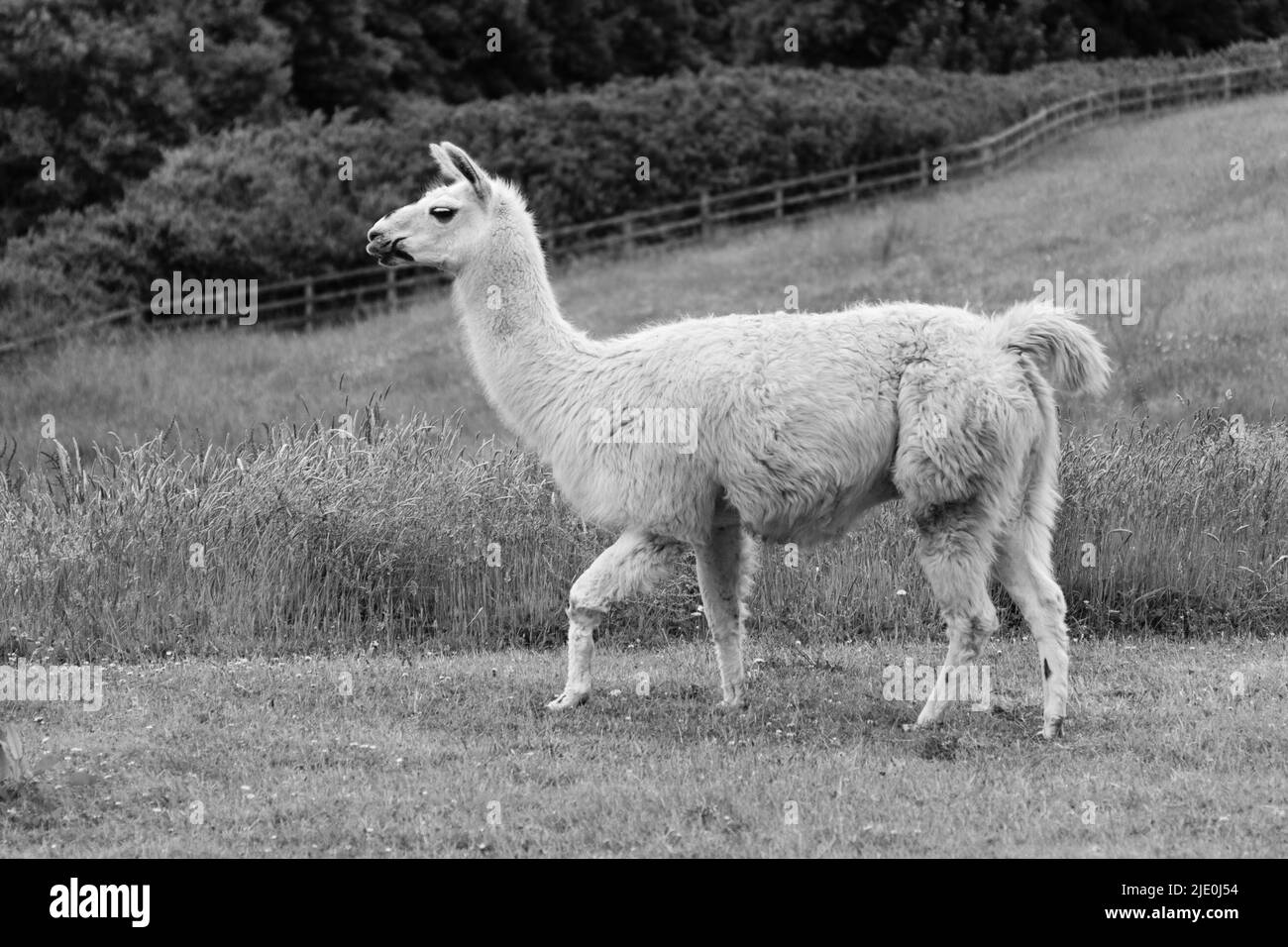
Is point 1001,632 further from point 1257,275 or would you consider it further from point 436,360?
point 436,360

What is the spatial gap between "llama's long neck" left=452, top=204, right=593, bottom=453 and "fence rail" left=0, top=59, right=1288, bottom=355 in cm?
2169

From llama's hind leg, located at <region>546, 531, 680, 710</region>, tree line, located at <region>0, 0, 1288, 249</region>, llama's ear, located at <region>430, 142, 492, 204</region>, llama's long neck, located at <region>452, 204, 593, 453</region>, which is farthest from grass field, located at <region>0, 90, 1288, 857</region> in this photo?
tree line, located at <region>0, 0, 1288, 249</region>

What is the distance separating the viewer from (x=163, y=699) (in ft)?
30.3

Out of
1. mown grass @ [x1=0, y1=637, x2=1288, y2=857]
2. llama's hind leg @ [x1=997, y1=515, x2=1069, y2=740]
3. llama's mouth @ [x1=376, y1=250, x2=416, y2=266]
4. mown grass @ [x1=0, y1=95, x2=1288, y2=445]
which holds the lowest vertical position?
mown grass @ [x1=0, y1=637, x2=1288, y2=857]

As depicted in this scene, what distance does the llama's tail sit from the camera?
335 inches

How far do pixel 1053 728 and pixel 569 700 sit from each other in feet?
7.85

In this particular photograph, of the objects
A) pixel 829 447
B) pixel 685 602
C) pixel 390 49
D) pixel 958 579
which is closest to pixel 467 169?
pixel 829 447

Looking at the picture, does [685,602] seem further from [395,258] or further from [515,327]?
[395,258]

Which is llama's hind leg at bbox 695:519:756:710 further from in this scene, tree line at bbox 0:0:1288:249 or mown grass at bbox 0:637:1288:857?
tree line at bbox 0:0:1288:249

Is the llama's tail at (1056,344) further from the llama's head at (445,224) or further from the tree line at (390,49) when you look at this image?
the tree line at (390,49)

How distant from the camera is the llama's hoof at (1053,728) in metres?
8.36

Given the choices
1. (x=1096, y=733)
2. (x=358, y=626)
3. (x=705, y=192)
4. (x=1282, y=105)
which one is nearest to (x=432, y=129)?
(x=705, y=192)

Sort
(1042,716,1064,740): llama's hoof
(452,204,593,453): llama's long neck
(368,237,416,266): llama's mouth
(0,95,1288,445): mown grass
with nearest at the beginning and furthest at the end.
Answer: (1042,716,1064,740): llama's hoof
(368,237,416,266): llama's mouth
(452,204,593,453): llama's long neck
(0,95,1288,445): mown grass

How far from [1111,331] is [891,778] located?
53.0 feet
